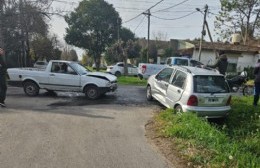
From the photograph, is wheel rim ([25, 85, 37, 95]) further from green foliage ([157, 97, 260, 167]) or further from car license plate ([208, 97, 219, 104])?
car license plate ([208, 97, 219, 104])

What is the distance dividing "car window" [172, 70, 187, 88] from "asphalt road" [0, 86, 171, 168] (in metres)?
1.30

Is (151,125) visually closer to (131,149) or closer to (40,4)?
(131,149)

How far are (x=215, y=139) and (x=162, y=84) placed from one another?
4.76m

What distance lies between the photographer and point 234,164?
516 centimetres

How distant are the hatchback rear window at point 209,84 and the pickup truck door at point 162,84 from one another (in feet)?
4.91

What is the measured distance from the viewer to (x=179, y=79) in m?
9.74

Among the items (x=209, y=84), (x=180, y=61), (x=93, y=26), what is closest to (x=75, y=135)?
(x=209, y=84)

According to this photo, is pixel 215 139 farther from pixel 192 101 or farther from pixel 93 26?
pixel 93 26

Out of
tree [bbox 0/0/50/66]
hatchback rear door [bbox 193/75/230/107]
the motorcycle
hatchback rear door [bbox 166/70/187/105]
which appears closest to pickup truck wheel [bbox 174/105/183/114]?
hatchback rear door [bbox 166/70/187/105]

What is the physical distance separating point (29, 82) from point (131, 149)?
325 inches

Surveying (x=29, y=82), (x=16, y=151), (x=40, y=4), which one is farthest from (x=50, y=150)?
(x=40, y=4)

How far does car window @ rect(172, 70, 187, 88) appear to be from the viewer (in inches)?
372

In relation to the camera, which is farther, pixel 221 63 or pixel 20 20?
pixel 20 20

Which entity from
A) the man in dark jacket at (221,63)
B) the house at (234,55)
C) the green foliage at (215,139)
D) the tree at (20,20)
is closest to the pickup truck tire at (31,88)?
the green foliage at (215,139)
